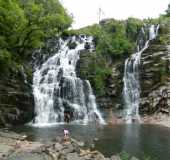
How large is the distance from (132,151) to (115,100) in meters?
18.9

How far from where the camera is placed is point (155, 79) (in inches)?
1644

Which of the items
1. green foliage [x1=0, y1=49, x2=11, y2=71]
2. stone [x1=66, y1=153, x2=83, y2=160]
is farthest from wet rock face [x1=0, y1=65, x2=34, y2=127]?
stone [x1=66, y1=153, x2=83, y2=160]

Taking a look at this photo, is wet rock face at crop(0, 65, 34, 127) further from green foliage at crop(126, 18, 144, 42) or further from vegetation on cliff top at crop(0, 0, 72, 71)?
green foliage at crop(126, 18, 144, 42)

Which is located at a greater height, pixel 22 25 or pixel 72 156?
pixel 22 25

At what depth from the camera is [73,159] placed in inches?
738

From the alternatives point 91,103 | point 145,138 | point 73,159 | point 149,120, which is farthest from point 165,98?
point 73,159

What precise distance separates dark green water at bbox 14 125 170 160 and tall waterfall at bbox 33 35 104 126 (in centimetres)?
402

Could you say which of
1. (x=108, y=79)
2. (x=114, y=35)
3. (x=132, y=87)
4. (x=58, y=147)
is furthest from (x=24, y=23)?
(x=58, y=147)

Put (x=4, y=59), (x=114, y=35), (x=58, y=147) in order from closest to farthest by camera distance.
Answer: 1. (x=58, y=147)
2. (x=4, y=59)
3. (x=114, y=35)

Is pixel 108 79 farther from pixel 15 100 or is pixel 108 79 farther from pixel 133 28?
pixel 15 100

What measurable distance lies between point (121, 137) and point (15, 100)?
1225cm

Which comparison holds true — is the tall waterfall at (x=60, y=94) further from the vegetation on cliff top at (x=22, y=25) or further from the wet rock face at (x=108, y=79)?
the vegetation on cliff top at (x=22, y=25)

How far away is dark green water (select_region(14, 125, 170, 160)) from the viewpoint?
23438 mm

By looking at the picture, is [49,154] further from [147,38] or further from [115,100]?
[147,38]
